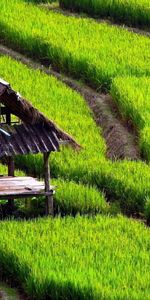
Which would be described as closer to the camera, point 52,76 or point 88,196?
point 88,196

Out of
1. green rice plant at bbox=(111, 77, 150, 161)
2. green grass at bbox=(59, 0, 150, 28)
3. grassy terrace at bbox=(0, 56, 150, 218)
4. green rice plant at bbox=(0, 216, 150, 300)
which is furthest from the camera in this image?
green grass at bbox=(59, 0, 150, 28)

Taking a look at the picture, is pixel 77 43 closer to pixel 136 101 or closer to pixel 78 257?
pixel 136 101

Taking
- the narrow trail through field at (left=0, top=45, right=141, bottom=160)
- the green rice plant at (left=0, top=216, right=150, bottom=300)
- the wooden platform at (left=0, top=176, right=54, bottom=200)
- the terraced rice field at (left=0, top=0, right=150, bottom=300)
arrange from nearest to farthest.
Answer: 1. the green rice plant at (left=0, top=216, right=150, bottom=300)
2. the terraced rice field at (left=0, top=0, right=150, bottom=300)
3. the wooden platform at (left=0, top=176, right=54, bottom=200)
4. the narrow trail through field at (left=0, top=45, right=141, bottom=160)

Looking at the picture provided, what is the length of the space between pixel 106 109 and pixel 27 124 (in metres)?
4.39

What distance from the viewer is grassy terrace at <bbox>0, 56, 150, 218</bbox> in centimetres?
1336

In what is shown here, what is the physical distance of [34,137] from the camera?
41.8 feet

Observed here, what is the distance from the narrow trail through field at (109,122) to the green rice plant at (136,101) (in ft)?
0.47

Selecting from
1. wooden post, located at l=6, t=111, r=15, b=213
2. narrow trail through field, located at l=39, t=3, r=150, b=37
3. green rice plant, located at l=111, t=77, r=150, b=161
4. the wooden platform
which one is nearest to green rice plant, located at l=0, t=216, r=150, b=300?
the wooden platform

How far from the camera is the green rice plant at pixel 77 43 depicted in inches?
712

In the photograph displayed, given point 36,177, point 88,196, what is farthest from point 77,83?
point 88,196

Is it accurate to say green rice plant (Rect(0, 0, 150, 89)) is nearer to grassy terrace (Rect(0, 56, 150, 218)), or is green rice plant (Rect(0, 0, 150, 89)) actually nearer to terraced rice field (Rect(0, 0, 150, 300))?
terraced rice field (Rect(0, 0, 150, 300))

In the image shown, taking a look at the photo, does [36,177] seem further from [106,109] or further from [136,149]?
[106,109]

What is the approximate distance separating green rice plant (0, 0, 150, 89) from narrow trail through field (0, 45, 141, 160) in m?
0.17

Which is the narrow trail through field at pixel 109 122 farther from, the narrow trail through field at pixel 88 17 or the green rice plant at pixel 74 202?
the narrow trail through field at pixel 88 17
